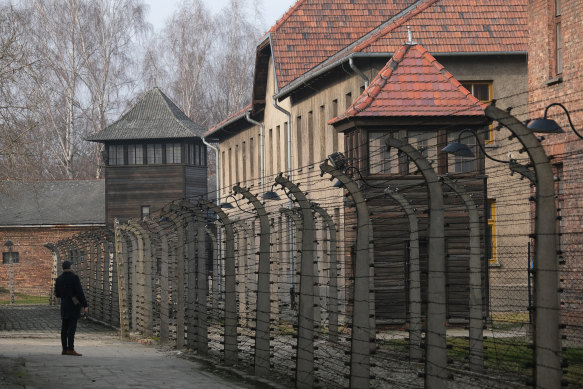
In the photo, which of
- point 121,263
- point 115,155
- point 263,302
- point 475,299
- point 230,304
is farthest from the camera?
point 115,155

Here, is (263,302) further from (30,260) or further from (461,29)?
(30,260)

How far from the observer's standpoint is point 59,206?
7050 cm

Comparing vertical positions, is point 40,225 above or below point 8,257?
above

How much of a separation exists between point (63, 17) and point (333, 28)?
37897 mm

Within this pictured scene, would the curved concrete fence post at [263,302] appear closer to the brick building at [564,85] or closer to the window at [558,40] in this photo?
the brick building at [564,85]

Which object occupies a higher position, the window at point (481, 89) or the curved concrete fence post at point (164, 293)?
the window at point (481, 89)

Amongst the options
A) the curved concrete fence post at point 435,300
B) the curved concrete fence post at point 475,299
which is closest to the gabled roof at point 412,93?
the curved concrete fence post at point 475,299

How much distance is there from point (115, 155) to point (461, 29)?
34.2 meters

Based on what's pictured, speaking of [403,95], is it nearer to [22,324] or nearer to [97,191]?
[22,324]

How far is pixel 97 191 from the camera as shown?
72.2m

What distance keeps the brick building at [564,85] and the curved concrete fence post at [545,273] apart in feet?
42.6

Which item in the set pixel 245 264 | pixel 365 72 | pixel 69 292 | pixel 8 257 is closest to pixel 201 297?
pixel 69 292

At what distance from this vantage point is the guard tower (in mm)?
62469

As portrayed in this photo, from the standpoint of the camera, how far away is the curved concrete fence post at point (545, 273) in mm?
7906
